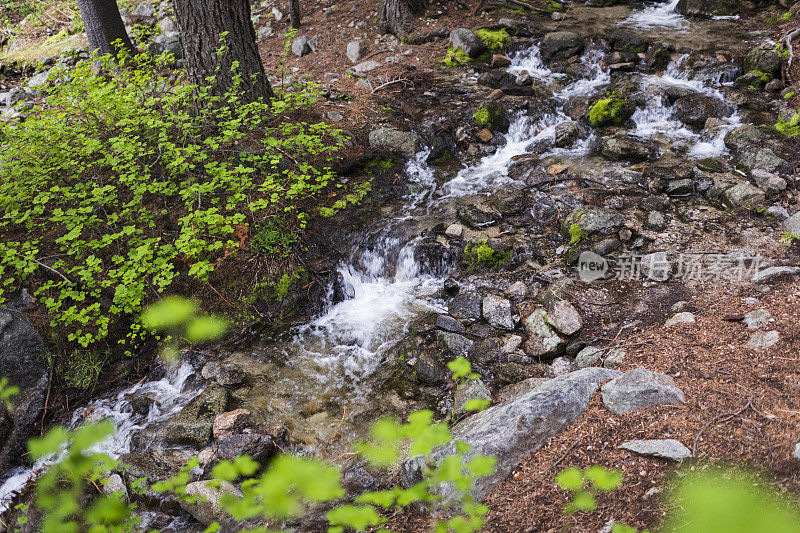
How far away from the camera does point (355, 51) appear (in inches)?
370

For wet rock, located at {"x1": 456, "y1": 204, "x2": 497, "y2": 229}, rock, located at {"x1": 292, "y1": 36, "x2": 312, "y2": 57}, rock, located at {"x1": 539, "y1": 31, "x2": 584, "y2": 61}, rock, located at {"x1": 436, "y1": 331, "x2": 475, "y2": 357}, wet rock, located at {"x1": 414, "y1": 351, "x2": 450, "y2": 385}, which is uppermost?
rock, located at {"x1": 292, "y1": 36, "x2": 312, "y2": 57}

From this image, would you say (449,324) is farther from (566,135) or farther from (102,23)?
(102,23)

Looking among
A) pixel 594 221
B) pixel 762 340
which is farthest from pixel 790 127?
pixel 762 340

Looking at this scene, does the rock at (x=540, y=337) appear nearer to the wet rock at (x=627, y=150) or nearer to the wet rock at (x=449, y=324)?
the wet rock at (x=449, y=324)

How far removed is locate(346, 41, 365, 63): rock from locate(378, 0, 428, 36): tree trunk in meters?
0.82

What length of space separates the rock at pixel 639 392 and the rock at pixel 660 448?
287 mm

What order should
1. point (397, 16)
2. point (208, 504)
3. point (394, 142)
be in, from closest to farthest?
point (208, 504) < point (394, 142) < point (397, 16)

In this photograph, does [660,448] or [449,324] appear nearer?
[660,448]

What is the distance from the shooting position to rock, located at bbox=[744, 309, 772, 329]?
3199mm

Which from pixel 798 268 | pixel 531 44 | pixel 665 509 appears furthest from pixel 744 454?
pixel 531 44

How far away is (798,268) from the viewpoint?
12.5 ft

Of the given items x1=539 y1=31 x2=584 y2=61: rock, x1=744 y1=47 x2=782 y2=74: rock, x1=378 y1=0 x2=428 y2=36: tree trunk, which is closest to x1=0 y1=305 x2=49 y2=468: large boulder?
→ x1=378 y1=0 x2=428 y2=36: tree trunk

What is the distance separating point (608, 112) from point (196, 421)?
23.1 ft

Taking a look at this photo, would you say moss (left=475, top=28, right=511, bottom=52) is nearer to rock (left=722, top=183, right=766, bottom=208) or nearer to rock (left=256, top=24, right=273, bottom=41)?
rock (left=256, top=24, right=273, bottom=41)
